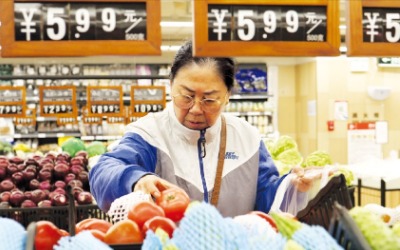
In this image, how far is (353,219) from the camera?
4.00 ft

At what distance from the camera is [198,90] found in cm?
244

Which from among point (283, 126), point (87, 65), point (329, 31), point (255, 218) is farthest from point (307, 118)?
point (255, 218)

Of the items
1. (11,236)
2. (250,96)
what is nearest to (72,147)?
(11,236)

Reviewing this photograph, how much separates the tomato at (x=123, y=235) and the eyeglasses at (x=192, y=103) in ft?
3.48

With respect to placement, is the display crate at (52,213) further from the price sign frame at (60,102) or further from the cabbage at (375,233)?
the price sign frame at (60,102)

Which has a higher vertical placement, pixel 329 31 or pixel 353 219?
pixel 329 31

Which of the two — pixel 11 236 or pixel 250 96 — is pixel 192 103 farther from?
pixel 250 96

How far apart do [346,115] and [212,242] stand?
11.2 metres

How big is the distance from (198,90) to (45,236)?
4.06 feet

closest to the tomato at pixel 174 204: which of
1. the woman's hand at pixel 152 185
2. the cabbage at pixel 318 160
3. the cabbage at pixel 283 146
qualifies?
the woman's hand at pixel 152 185

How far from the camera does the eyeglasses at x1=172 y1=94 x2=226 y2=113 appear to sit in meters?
2.45

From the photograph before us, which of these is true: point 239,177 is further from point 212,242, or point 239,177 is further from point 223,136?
point 212,242

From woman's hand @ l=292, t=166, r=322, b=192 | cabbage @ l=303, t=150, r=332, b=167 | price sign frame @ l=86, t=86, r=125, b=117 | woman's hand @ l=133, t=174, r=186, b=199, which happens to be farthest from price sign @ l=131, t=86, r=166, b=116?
woman's hand @ l=133, t=174, r=186, b=199

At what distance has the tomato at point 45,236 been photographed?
1298mm
